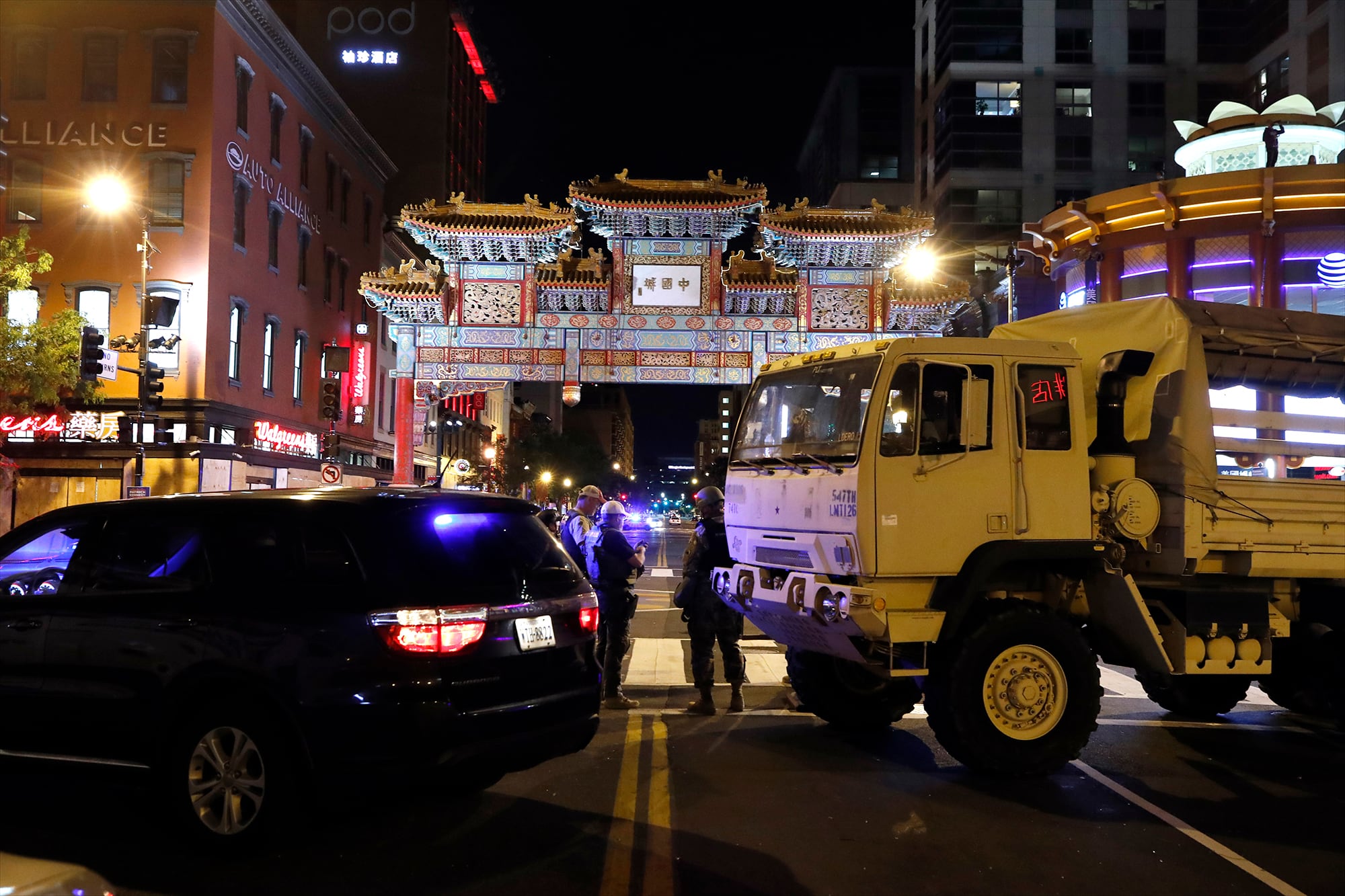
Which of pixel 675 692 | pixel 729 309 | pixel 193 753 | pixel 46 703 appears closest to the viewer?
pixel 193 753

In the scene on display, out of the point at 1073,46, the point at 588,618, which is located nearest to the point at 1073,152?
the point at 1073,46

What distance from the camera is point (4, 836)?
5.50 meters

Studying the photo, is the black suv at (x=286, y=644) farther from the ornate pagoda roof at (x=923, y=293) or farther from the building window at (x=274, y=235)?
the building window at (x=274, y=235)

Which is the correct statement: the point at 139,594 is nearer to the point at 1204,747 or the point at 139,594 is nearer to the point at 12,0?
the point at 1204,747

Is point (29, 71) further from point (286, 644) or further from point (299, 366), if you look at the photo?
point (286, 644)

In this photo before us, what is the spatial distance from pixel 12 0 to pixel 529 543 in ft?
101

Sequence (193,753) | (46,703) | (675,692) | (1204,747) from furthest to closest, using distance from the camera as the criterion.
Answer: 1. (675,692)
2. (1204,747)
3. (46,703)
4. (193,753)

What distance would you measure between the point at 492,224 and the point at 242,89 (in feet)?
33.7

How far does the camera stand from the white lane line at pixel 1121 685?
10523 mm

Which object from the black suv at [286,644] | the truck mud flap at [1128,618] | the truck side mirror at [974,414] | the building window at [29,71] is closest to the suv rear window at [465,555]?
the black suv at [286,644]

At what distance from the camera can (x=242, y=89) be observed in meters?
30.1

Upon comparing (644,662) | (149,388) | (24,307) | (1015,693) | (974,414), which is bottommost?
(644,662)

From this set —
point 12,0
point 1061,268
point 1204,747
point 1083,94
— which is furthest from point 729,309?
point 1083,94

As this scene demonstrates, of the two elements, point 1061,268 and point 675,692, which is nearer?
point 675,692
